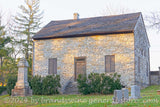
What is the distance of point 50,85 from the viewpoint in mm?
22109

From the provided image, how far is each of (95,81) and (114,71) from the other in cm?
292

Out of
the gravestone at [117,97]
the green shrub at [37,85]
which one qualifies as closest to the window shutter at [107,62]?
the green shrub at [37,85]

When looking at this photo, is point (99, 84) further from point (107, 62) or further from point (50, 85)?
point (50, 85)

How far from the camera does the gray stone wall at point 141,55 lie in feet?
77.2

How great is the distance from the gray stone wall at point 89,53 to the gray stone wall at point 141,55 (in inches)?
38.2

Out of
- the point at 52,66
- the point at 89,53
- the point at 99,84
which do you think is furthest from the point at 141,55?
the point at 52,66

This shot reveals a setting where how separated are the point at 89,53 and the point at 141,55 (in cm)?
523

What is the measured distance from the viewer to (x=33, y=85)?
22.9m

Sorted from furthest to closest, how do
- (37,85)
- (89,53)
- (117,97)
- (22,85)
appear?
(89,53) → (37,85) → (22,85) → (117,97)

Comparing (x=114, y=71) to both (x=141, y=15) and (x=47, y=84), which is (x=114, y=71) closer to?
(x=47, y=84)

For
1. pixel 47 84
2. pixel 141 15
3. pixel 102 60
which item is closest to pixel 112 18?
pixel 141 15

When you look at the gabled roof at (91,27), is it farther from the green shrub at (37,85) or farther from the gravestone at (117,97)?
the gravestone at (117,97)

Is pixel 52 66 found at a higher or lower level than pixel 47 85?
higher

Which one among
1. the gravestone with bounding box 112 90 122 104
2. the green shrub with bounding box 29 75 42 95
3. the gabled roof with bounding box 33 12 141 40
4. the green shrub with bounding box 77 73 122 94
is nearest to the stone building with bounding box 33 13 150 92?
the gabled roof with bounding box 33 12 141 40
